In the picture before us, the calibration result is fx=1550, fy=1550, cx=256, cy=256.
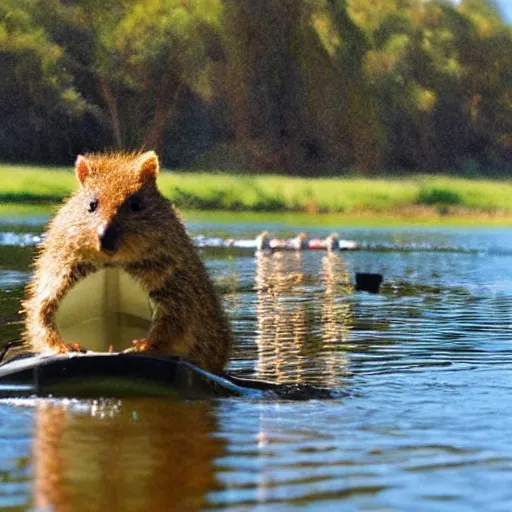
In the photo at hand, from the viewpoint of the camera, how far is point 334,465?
743 centimetres

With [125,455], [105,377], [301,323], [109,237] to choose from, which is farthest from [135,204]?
[301,323]

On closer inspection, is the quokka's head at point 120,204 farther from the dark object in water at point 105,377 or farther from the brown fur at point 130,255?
the dark object in water at point 105,377

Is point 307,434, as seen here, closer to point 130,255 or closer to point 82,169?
point 130,255

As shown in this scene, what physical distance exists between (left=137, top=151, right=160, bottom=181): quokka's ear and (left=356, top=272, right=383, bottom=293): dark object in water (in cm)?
1155

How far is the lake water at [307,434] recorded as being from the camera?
674 centimetres

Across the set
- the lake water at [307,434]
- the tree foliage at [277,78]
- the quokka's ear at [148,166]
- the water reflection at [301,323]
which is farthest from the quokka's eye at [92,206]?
the tree foliage at [277,78]

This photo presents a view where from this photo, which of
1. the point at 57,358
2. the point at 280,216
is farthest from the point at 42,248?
the point at 280,216

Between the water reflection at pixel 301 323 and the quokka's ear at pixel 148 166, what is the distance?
218 cm

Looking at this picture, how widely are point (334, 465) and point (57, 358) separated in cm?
231

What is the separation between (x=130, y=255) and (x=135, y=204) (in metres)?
0.33

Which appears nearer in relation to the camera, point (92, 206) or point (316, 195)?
point (92, 206)

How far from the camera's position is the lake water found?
6.74 m

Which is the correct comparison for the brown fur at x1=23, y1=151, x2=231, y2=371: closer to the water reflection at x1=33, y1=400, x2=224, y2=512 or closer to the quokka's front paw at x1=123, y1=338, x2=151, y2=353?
the quokka's front paw at x1=123, y1=338, x2=151, y2=353

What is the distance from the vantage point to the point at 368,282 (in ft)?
69.2
